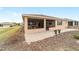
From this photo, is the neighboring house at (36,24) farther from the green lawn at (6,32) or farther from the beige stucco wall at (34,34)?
the green lawn at (6,32)

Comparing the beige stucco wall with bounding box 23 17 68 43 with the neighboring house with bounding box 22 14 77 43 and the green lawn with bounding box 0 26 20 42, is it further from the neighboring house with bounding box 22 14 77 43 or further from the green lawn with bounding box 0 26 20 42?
the green lawn with bounding box 0 26 20 42

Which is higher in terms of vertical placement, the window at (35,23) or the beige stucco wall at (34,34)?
the window at (35,23)

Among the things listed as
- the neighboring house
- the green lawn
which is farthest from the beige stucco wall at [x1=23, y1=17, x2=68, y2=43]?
the green lawn

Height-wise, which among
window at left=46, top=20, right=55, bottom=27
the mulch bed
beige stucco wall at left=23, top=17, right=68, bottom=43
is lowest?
the mulch bed

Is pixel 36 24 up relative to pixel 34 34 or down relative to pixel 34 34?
up

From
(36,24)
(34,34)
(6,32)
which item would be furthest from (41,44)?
(6,32)

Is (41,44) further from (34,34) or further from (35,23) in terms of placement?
(35,23)

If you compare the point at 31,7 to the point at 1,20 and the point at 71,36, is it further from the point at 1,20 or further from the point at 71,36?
the point at 71,36

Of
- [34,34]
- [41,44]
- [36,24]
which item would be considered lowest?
[41,44]

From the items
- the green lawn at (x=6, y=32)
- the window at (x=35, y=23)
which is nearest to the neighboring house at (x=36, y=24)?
the window at (x=35, y=23)
